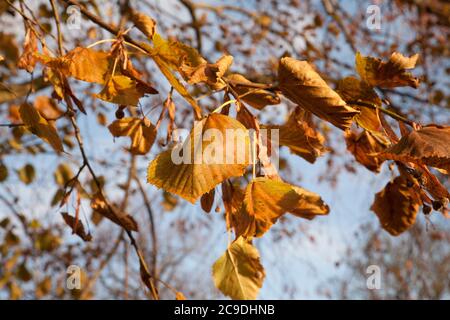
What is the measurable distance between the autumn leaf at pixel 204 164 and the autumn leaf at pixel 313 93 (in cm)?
12

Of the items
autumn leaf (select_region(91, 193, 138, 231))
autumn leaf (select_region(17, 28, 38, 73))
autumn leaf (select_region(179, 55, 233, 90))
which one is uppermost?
autumn leaf (select_region(17, 28, 38, 73))

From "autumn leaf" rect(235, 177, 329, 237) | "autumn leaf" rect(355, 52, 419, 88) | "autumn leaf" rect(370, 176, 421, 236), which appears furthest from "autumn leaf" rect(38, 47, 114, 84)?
"autumn leaf" rect(370, 176, 421, 236)

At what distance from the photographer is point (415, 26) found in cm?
367

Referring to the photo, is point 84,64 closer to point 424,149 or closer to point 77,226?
point 77,226

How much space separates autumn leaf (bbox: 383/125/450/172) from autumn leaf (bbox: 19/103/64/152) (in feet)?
1.95

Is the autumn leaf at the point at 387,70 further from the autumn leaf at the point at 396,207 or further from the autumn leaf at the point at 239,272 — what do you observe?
the autumn leaf at the point at 239,272

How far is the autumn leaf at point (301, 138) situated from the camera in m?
0.94

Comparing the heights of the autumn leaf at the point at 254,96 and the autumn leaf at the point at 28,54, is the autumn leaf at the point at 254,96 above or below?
below

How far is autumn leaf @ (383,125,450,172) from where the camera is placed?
694mm

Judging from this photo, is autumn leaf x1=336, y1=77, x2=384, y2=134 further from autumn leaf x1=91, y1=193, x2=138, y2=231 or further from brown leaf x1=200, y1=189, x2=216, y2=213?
autumn leaf x1=91, y1=193, x2=138, y2=231

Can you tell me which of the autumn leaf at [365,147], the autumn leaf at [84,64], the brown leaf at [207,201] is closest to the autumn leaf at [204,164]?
the brown leaf at [207,201]

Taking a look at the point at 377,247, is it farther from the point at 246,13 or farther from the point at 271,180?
the point at 271,180
